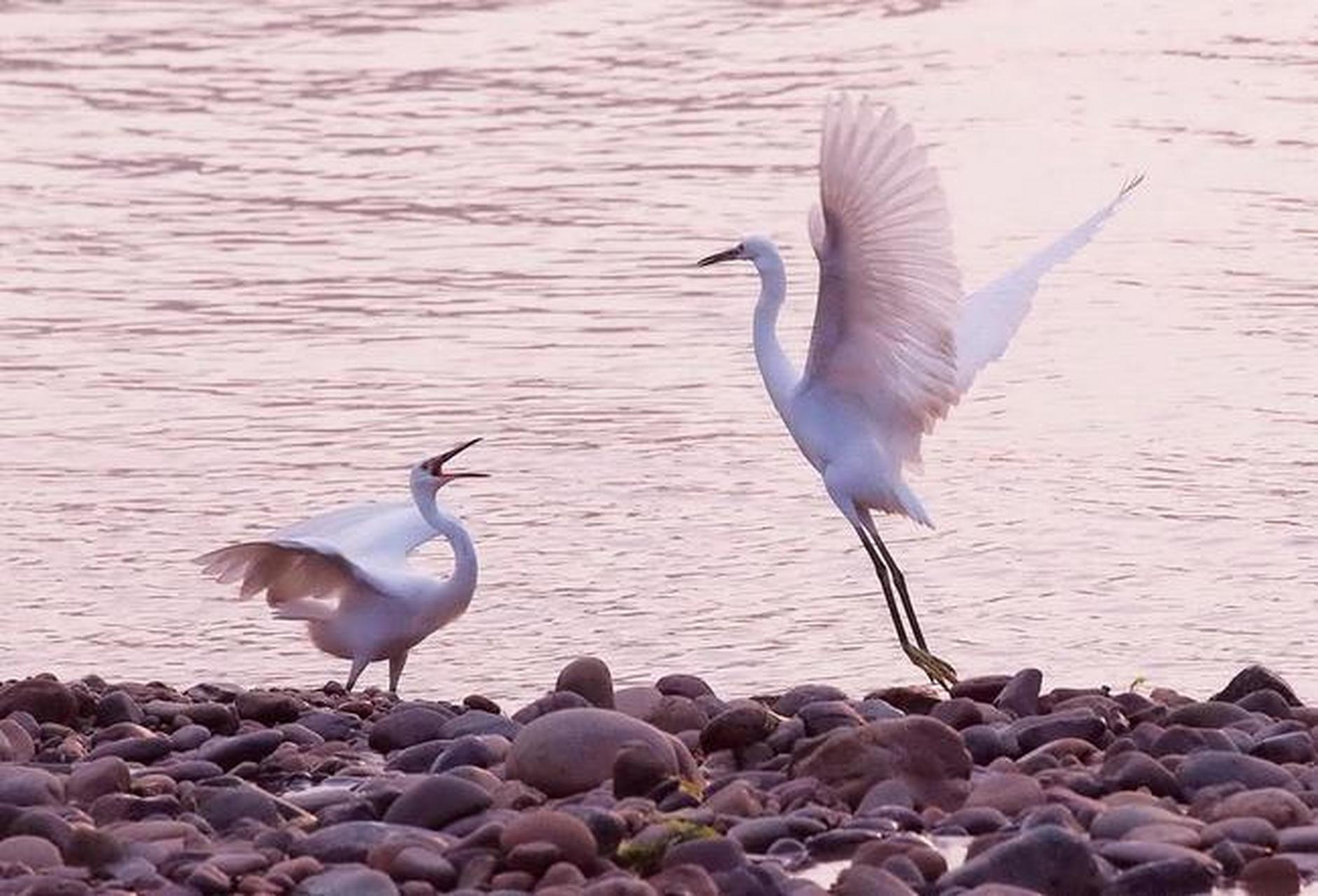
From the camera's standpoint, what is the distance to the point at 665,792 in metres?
6.69

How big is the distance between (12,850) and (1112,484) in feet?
21.3

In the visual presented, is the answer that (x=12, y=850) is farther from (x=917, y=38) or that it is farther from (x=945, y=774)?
(x=917, y=38)

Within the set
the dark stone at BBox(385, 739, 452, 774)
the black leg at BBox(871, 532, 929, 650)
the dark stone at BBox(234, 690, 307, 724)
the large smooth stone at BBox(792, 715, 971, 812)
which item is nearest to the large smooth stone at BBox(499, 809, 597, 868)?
the large smooth stone at BBox(792, 715, 971, 812)

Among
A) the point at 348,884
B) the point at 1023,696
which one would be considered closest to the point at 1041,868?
the point at 348,884

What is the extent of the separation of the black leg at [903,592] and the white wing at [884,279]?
0.33 metres

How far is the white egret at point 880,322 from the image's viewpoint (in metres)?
8.41

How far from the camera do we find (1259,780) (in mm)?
6754

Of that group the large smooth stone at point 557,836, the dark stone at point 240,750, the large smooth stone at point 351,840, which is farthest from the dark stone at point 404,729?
the large smooth stone at point 557,836

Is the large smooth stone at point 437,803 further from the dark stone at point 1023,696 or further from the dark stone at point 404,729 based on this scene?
the dark stone at point 1023,696

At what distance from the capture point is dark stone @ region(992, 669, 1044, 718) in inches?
312

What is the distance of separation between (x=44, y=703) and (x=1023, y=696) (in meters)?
2.53

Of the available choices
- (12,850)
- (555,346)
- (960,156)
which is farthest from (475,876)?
(960,156)

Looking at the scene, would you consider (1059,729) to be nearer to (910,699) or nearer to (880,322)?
(910,699)

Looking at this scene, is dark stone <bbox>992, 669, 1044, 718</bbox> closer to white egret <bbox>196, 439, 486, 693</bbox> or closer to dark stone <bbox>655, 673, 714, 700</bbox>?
dark stone <bbox>655, 673, 714, 700</bbox>
